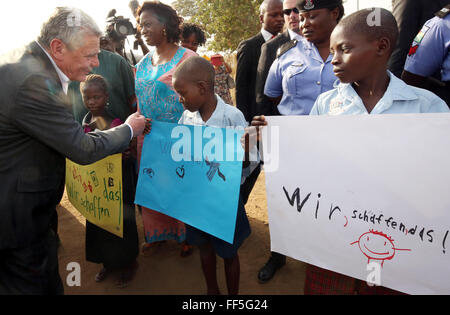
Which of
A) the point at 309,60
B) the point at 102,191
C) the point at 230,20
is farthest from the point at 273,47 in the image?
the point at 230,20

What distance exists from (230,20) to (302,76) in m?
13.6

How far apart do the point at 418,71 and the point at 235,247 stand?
1673 millimetres

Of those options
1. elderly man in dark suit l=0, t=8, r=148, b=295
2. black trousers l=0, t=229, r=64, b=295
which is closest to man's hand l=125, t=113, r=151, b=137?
elderly man in dark suit l=0, t=8, r=148, b=295

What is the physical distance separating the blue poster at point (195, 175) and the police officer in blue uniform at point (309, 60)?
0.66 metres

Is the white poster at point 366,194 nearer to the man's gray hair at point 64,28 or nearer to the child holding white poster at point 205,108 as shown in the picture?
the child holding white poster at point 205,108

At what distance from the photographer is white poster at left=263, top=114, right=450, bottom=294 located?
119 centimetres

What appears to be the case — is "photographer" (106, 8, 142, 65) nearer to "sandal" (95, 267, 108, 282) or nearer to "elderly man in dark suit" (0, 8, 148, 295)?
"elderly man in dark suit" (0, 8, 148, 295)

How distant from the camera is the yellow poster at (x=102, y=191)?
2223 millimetres

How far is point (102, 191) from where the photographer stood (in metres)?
2.30

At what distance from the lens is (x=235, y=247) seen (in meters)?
1.91

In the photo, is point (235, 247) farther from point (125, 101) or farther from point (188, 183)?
point (125, 101)

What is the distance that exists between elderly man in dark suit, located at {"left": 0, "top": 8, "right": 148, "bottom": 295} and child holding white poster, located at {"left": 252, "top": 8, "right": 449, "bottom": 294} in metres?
1.35

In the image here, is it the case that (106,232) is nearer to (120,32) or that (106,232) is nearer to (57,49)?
(57,49)
